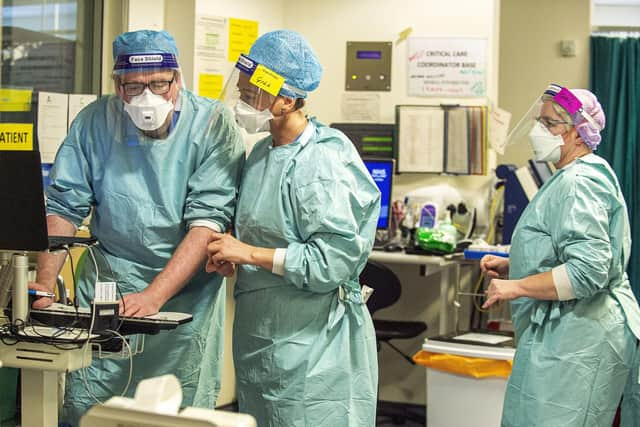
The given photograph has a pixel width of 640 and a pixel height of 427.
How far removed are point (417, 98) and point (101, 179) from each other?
7.84 ft

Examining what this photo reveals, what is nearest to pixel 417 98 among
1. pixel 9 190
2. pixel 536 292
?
pixel 536 292

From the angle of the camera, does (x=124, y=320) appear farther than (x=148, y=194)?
No

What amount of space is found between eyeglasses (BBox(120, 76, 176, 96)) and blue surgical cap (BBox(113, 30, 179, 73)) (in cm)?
4

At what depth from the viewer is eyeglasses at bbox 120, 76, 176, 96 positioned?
221cm

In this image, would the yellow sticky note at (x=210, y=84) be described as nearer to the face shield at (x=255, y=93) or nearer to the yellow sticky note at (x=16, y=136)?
the yellow sticky note at (x=16, y=136)

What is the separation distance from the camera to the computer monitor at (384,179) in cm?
414

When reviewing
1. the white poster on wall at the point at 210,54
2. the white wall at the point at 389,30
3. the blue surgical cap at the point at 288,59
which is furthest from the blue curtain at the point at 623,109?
the blue surgical cap at the point at 288,59

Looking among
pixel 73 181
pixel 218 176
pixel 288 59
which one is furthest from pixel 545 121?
pixel 73 181

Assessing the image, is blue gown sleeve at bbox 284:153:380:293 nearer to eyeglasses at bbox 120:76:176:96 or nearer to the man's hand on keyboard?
the man's hand on keyboard

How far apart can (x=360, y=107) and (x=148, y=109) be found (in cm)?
232

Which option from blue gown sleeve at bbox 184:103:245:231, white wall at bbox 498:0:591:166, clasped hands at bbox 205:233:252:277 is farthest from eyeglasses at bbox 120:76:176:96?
white wall at bbox 498:0:591:166

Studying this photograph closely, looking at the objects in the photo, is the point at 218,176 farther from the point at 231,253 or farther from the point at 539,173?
the point at 539,173

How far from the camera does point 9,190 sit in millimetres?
1825

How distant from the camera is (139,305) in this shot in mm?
2033
